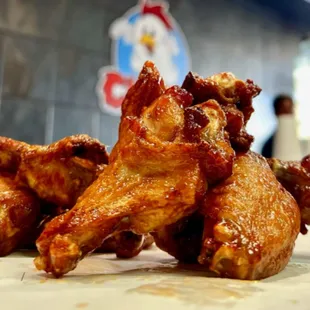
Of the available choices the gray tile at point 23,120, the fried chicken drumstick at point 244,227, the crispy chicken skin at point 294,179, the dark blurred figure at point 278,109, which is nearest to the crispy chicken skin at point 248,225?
the fried chicken drumstick at point 244,227

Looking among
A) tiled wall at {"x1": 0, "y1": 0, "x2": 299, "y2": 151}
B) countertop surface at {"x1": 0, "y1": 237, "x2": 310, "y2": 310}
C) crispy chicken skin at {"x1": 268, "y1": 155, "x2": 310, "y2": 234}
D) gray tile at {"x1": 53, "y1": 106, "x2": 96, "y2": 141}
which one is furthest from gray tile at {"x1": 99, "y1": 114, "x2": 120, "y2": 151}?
countertop surface at {"x1": 0, "y1": 237, "x2": 310, "y2": 310}

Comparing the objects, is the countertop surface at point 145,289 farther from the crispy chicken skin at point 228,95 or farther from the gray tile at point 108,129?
the gray tile at point 108,129

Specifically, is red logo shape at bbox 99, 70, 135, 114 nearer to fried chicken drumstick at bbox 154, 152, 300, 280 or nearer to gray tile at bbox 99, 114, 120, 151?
gray tile at bbox 99, 114, 120, 151

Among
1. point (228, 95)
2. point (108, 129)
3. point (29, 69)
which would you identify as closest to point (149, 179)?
point (228, 95)

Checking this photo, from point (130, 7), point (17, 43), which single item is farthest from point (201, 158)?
point (130, 7)

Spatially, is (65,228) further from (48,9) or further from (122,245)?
(48,9)
